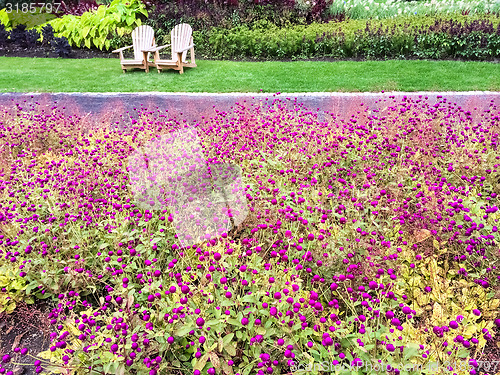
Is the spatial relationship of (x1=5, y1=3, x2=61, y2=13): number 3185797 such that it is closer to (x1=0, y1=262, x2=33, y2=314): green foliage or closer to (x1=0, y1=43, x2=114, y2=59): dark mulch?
(x1=0, y1=43, x2=114, y2=59): dark mulch

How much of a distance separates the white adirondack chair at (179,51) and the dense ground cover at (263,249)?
380 centimetres

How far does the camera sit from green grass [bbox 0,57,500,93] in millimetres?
6422

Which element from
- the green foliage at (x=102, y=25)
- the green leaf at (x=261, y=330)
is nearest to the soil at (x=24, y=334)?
the green leaf at (x=261, y=330)

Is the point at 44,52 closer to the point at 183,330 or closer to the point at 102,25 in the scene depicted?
the point at 102,25

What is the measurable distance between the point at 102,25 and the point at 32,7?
4975 mm

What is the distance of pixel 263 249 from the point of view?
8.34 ft

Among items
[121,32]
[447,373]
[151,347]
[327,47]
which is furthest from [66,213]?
[121,32]

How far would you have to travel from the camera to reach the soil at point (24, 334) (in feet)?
6.53

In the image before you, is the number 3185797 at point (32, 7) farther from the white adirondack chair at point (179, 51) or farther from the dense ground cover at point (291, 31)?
the white adirondack chair at point (179, 51)

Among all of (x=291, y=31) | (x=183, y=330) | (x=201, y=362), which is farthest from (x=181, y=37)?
(x=201, y=362)

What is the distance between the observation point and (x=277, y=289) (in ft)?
6.33

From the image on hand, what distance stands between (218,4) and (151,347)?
Result: 1110 cm

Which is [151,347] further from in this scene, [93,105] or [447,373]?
[93,105]

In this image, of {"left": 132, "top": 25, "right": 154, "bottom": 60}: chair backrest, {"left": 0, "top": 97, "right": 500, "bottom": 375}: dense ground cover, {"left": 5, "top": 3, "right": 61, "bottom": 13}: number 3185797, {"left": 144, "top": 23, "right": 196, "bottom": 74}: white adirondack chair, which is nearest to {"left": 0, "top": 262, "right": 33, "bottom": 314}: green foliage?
{"left": 0, "top": 97, "right": 500, "bottom": 375}: dense ground cover
